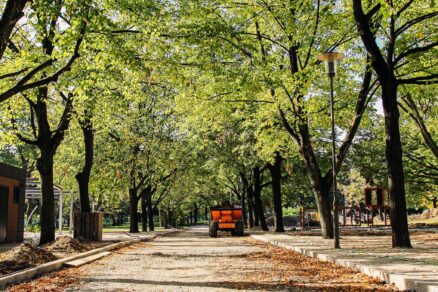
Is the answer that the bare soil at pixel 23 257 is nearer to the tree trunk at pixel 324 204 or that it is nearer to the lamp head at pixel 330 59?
the lamp head at pixel 330 59

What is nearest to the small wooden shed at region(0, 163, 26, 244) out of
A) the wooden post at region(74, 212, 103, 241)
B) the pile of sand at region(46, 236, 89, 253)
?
the wooden post at region(74, 212, 103, 241)

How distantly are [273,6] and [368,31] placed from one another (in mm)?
5014

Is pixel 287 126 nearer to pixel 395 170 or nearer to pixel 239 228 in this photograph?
pixel 395 170

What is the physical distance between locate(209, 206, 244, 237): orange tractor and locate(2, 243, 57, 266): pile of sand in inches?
687

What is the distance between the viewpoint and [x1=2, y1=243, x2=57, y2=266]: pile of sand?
35.7 ft

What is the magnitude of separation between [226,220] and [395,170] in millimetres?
16438

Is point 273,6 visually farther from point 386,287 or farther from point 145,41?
point 386,287

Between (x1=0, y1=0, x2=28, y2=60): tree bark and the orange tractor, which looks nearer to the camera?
(x1=0, y1=0, x2=28, y2=60): tree bark

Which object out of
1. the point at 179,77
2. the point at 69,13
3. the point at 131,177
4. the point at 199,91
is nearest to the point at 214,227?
the point at 131,177

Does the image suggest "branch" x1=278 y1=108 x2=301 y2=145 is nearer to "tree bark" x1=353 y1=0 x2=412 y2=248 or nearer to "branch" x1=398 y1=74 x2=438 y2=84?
"branch" x1=398 y1=74 x2=438 y2=84

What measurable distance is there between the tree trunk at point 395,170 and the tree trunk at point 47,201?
1161cm

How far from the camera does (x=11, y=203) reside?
2216cm

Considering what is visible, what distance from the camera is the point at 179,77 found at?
13422 mm

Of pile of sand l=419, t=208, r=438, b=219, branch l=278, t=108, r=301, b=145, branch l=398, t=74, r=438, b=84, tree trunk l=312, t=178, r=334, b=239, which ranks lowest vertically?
pile of sand l=419, t=208, r=438, b=219
